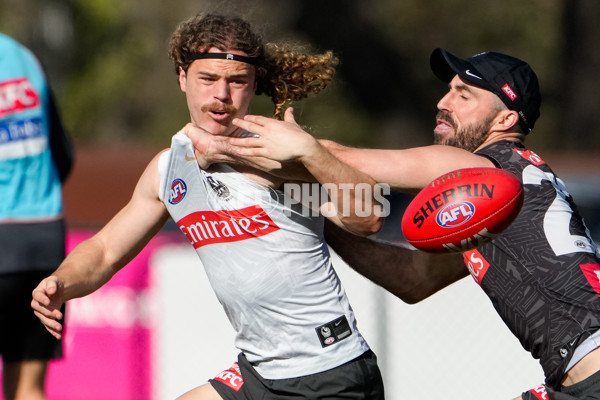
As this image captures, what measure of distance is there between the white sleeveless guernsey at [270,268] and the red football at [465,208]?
46cm

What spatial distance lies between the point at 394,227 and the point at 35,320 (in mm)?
2801

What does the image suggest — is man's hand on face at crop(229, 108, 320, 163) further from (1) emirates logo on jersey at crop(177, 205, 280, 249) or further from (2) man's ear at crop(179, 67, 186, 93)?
(2) man's ear at crop(179, 67, 186, 93)

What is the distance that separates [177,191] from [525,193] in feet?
4.23

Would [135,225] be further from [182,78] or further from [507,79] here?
[507,79]

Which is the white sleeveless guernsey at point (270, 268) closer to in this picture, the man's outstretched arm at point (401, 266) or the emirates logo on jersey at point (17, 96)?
the man's outstretched arm at point (401, 266)

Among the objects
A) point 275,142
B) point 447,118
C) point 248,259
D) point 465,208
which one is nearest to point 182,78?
point 248,259

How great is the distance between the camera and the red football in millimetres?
3115

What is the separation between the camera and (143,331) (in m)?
6.15

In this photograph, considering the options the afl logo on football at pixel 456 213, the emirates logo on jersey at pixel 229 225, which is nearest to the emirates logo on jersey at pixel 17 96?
the emirates logo on jersey at pixel 229 225

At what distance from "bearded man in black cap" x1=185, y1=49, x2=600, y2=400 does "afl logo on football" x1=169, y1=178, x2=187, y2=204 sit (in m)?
0.22

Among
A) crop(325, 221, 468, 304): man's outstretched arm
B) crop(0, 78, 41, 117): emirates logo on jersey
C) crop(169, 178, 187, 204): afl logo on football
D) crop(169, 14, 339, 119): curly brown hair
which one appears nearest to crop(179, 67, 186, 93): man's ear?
crop(169, 14, 339, 119): curly brown hair

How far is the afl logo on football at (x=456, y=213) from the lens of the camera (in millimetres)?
3115

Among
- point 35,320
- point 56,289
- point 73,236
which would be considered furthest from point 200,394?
point 73,236

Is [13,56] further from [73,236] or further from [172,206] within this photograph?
[73,236]
